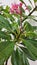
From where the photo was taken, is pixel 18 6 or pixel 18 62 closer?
pixel 18 62

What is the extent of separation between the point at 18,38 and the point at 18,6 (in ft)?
1.01

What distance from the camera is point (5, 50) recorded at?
1.74ft

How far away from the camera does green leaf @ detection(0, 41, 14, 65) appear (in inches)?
20.5

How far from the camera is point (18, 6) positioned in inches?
35.0

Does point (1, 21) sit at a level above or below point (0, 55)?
above

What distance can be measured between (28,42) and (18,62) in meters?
0.10

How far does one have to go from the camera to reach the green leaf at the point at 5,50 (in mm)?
521

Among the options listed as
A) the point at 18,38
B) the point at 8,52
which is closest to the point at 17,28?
the point at 18,38

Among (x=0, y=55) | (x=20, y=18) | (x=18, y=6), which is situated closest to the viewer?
(x=0, y=55)

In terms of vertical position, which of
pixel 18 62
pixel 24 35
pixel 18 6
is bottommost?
pixel 18 62

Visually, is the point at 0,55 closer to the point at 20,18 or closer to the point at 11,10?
the point at 20,18

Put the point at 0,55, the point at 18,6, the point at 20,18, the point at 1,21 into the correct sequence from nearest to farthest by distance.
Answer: the point at 0,55
the point at 1,21
the point at 20,18
the point at 18,6

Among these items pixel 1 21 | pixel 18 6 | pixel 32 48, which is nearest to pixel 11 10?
pixel 18 6

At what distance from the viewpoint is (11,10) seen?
0.91 metres
